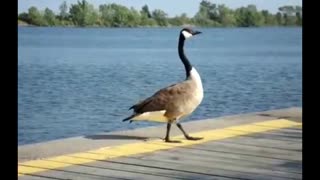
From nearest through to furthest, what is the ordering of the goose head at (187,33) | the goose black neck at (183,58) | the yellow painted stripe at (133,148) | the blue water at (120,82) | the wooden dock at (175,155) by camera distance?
the wooden dock at (175,155) → the yellow painted stripe at (133,148) → the goose black neck at (183,58) → the goose head at (187,33) → the blue water at (120,82)

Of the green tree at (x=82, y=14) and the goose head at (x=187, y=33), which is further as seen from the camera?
the goose head at (x=187, y=33)

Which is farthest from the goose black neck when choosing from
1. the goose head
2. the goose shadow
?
the goose shadow

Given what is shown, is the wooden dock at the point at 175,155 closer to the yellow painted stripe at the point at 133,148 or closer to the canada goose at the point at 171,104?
the yellow painted stripe at the point at 133,148

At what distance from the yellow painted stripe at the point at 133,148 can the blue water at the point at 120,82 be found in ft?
2.26

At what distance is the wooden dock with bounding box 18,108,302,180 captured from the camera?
2748 mm

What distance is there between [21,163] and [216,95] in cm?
1122

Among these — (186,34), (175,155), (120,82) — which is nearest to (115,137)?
(175,155)

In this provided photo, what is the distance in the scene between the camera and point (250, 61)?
23031 millimetres

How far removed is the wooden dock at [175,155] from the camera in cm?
275

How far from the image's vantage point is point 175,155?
3264 millimetres

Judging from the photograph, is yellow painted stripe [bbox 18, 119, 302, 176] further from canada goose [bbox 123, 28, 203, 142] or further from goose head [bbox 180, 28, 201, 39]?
goose head [bbox 180, 28, 201, 39]

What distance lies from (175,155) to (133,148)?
29cm

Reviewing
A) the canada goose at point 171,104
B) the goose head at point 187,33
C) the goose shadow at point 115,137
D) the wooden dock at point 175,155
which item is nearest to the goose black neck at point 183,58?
the goose head at point 187,33
